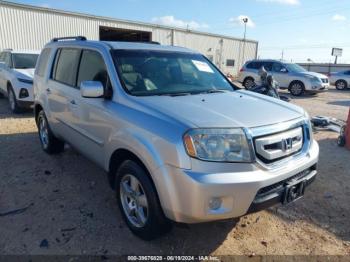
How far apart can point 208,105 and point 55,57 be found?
304 centimetres

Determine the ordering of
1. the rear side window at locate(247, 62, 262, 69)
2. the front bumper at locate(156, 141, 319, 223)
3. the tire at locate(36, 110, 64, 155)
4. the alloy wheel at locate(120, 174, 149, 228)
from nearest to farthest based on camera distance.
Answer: the front bumper at locate(156, 141, 319, 223) → the alloy wheel at locate(120, 174, 149, 228) → the tire at locate(36, 110, 64, 155) → the rear side window at locate(247, 62, 262, 69)

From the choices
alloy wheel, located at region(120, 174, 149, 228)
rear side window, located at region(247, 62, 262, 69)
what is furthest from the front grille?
rear side window, located at region(247, 62, 262, 69)

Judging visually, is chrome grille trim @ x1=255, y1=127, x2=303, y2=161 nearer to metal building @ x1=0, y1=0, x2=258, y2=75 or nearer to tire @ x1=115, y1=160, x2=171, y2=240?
tire @ x1=115, y1=160, x2=171, y2=240

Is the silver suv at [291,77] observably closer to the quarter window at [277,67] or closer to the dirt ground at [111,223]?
the quarter window at [277,67]

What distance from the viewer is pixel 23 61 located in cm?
930

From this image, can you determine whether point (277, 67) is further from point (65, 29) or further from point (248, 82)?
point (65, 29)

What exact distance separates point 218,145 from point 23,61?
28.7 feet

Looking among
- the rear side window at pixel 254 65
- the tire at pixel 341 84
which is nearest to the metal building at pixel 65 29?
the rear side window at pixel 254 65

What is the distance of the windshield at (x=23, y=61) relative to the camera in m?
9.16

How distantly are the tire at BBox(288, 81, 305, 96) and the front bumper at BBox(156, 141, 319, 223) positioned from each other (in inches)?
580

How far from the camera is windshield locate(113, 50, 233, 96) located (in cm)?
336

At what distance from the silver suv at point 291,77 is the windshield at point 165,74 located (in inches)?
515

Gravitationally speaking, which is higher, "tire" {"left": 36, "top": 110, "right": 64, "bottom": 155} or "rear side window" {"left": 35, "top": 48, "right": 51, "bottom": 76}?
"rear side window" {"left": 35, "top": 48, "right": 51, "bottom": 76}

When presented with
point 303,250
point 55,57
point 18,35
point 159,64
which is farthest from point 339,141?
point 18,35
